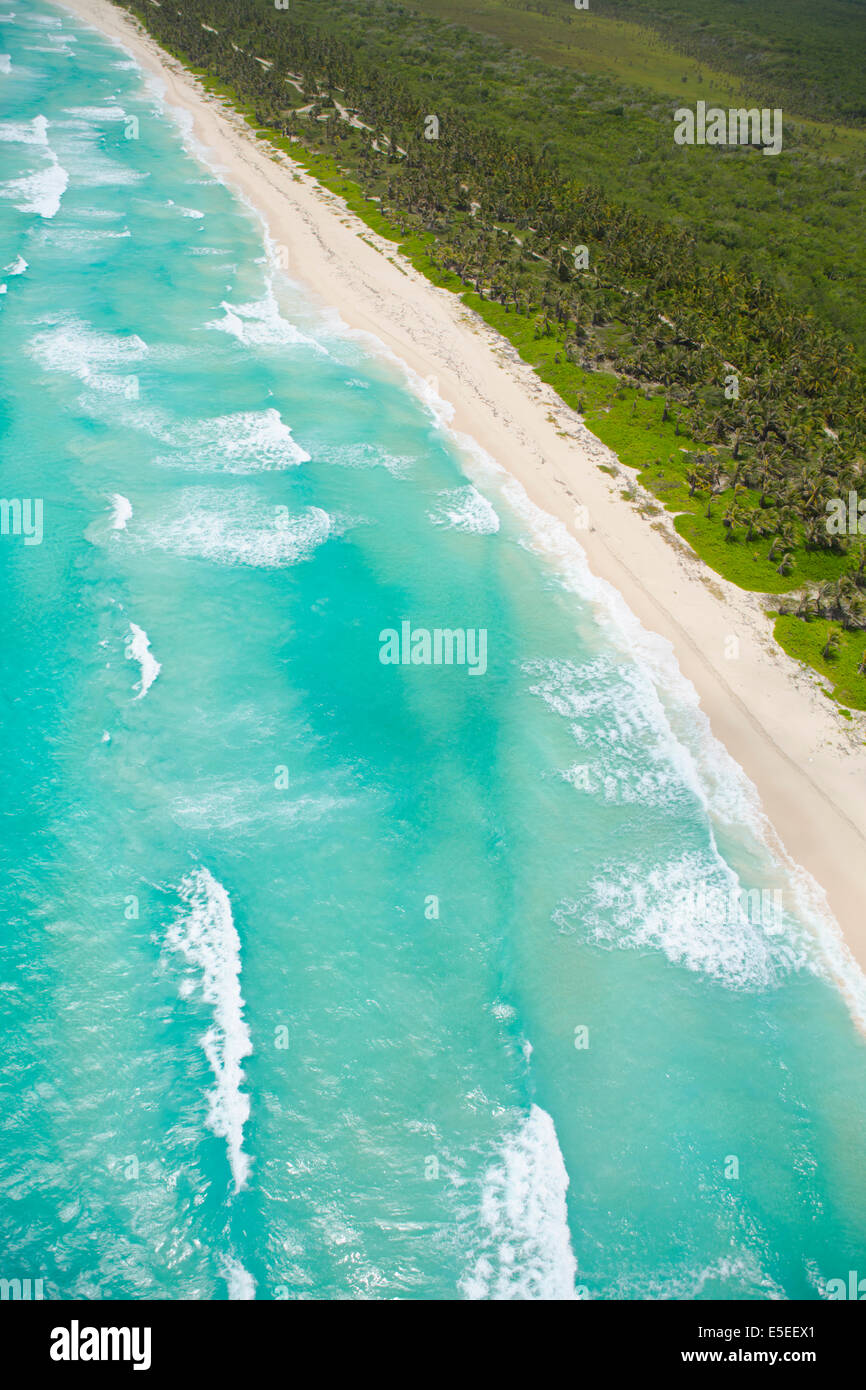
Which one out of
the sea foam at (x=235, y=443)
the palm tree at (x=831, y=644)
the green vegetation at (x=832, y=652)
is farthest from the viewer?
the sea foam at (x=235, y=443)

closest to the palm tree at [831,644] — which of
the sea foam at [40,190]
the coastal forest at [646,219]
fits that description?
the coastal forest at [646,219]

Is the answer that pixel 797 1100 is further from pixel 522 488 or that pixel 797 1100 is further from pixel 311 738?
pixel 522 488

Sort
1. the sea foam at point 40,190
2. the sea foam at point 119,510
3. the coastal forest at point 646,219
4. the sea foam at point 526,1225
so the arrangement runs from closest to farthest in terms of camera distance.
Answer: the sea foam at point 526,1225 → the sea foam at point 119,510 → the coastal forest at point 646,219 → the sea foam at point 40,190

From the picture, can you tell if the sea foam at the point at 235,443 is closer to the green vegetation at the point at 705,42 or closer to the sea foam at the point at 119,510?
the sea foam at the point at 119,510

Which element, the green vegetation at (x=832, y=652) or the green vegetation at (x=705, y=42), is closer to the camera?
the green vegetation at (x=832, y=652)

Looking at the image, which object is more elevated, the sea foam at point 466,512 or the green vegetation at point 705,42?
the green vegetation at point 705,42
